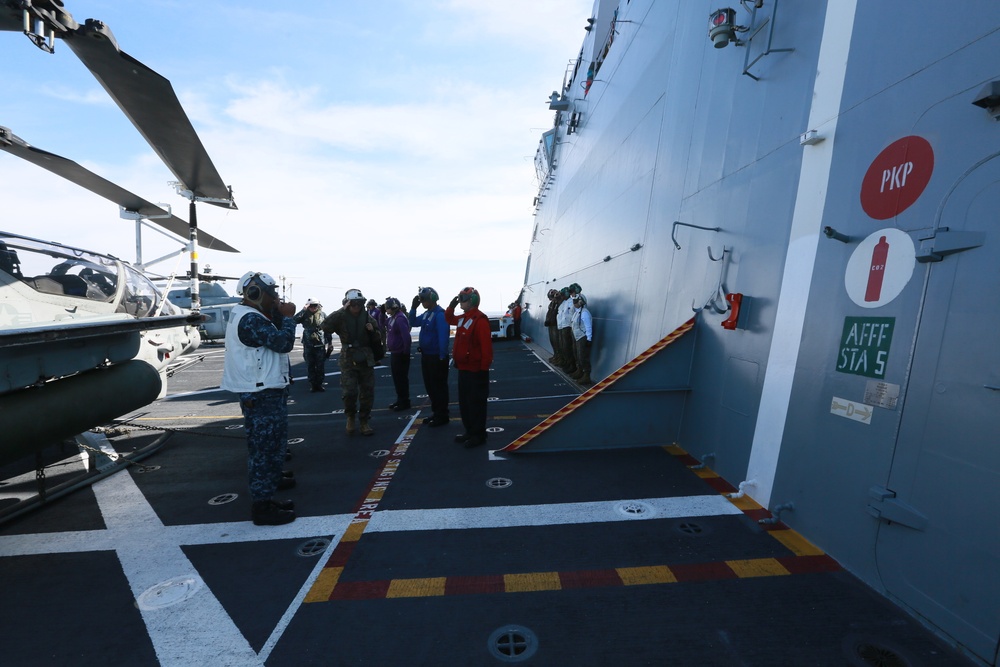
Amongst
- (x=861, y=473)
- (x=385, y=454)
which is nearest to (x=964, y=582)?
(x=861, y=473)

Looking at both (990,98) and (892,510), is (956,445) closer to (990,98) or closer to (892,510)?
(892,510)

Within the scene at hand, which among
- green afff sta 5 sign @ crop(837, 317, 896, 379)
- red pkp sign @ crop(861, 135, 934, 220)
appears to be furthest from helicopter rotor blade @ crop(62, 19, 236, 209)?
green afff sta 5 sign @ crop(837, 317, 896, 379)

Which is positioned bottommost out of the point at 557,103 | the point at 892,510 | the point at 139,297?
the point at 892,510

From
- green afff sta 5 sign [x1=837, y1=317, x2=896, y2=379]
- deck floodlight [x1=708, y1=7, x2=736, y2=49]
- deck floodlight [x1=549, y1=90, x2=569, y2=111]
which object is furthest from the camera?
deck floodlight [x1=549, y1=90, x2=569, y2=111]

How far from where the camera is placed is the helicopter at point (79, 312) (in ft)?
12.1

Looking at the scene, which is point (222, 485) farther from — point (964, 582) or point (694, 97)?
point (694, 97)

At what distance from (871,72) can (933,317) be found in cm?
159

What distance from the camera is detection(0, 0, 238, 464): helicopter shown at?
368 cm

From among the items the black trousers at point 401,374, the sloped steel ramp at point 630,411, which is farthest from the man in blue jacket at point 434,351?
the sloped steel ramp at point 630,411

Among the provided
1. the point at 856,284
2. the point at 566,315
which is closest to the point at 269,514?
the point at 856,284

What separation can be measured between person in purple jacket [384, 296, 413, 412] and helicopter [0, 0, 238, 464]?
2.76 meters

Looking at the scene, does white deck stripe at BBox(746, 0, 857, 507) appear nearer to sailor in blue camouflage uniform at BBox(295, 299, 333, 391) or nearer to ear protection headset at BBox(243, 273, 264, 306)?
ear protection headset at BBox(243, 273, 264, 306)

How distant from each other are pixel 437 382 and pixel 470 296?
4.84 feet

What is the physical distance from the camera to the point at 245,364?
11.1 ft
